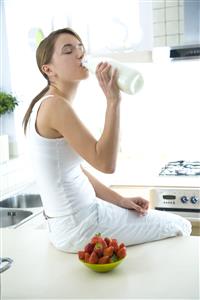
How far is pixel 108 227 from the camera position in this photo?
121 cm

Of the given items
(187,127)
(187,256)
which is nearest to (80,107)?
(187,127)

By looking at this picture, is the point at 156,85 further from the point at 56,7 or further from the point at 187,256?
the point at 187,256

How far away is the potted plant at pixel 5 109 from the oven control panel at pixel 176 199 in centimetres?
90

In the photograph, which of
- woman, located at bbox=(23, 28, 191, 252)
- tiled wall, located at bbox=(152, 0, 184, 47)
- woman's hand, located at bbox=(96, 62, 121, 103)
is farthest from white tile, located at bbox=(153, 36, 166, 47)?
woman's hand, located at bbox=(96, 62, 121, 103)

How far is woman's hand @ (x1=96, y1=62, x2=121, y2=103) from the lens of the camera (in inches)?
44.1

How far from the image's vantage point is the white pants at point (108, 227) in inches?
46.9

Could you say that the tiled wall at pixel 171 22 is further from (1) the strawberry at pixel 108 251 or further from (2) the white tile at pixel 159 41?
(1) the strawberry at pixel 108 251

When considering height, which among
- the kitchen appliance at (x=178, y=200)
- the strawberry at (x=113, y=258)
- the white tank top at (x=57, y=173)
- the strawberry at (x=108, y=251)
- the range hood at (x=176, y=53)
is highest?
the range hood at (x=176, y=53)

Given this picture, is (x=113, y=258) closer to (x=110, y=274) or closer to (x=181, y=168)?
(x=110, y=274)

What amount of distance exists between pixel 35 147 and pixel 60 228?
262mm

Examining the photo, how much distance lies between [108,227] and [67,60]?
1.77 feet

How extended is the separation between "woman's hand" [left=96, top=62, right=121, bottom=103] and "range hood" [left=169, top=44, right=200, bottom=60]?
124cm

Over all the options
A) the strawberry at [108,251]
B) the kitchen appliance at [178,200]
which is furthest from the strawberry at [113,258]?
the kitchen appliance at [178,200]

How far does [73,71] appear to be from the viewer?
4.13ft
